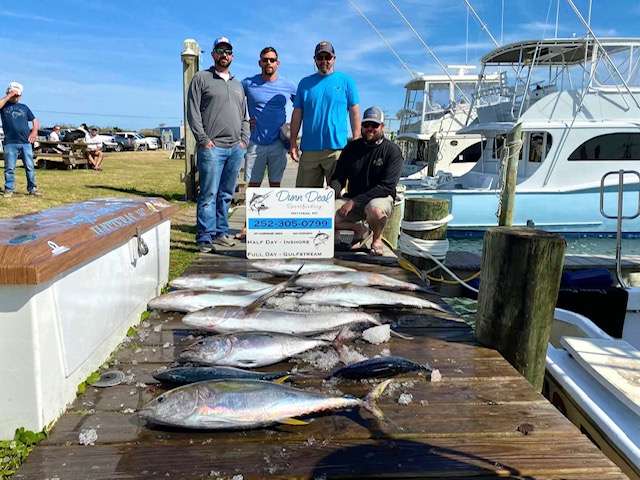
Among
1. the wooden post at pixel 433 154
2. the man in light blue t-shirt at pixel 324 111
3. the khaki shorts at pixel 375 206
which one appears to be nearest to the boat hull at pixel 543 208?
the wooden post at pixel 433 154

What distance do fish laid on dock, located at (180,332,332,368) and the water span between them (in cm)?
867

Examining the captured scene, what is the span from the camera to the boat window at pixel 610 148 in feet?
34.7

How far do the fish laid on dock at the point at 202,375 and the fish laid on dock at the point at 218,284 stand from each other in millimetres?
1177

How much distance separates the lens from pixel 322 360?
2.42 meters

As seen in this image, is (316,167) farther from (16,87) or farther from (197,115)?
(16,87)

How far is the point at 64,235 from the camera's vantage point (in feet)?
6.61

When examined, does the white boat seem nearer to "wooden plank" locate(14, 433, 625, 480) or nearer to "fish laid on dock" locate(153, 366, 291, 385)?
"wooden plank" locate(14, 433, 625, 480)

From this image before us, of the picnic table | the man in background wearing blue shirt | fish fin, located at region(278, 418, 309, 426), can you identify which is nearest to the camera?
fish fin, located at region(278, 418, 309, 426)

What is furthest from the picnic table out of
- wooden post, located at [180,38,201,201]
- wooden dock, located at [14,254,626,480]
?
wooden dock, located at [14,254,626,480]

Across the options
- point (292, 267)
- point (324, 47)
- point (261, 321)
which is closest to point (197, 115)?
point (324, 47)

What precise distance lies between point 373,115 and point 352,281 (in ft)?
5.97

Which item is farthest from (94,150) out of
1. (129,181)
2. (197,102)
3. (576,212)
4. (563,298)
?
(563,298)

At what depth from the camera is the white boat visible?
2273 millimetres

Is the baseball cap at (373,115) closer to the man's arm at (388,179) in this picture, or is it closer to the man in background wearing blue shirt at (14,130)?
the man's arm at (388,179)
